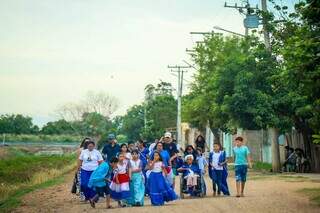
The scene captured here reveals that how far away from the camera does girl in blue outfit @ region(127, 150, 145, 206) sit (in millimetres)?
16375

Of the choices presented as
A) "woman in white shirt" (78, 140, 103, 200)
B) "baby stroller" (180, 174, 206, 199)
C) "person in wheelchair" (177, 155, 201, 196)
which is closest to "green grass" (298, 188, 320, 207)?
"baby stroller" (180, 174, 206, 199)

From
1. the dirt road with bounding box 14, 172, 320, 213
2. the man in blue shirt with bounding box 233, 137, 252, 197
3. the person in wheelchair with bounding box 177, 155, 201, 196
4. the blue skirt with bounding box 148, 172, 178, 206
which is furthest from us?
the person in wheelchair with bounding box 177, 155, 201, 196

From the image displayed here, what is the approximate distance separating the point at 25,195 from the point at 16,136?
88.9 metres

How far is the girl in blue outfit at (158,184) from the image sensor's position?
16500 millimetres

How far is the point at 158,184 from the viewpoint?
652 inches

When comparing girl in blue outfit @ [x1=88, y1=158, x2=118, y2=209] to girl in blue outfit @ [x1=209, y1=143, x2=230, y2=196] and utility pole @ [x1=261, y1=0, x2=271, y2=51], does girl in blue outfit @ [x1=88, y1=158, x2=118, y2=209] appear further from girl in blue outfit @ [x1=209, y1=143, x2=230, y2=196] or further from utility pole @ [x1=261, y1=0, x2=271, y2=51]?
utility pole @ [x1=261, y1=0, x2=271, y2=51]

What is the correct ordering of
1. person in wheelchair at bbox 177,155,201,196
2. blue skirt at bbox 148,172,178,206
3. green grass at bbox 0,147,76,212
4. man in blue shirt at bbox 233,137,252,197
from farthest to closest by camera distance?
green grass at bbox 0,147,76,212, person in wheelchair at bbox 177,155,201,196, man in blue shirt at bbox 233,137,252,197, blue skirt at bbox 148,172,178,206

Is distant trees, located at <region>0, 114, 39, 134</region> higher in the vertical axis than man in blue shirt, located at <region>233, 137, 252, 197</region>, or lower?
higher

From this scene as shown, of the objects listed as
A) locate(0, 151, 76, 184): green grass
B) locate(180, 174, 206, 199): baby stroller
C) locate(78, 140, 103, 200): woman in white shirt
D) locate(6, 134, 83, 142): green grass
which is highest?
locate(6, 134, 83, 142): green grass

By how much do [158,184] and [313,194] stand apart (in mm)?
4715

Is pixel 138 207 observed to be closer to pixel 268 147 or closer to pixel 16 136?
pixel 268 147

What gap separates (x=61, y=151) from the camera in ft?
284

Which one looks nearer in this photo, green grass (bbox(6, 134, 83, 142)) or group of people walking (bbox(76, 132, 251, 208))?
group of people walking (bbox(76, 132, 251, 208))

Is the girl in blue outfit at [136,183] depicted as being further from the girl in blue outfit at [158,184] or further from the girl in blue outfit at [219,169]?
the girl in blue outfit at [219,169]
